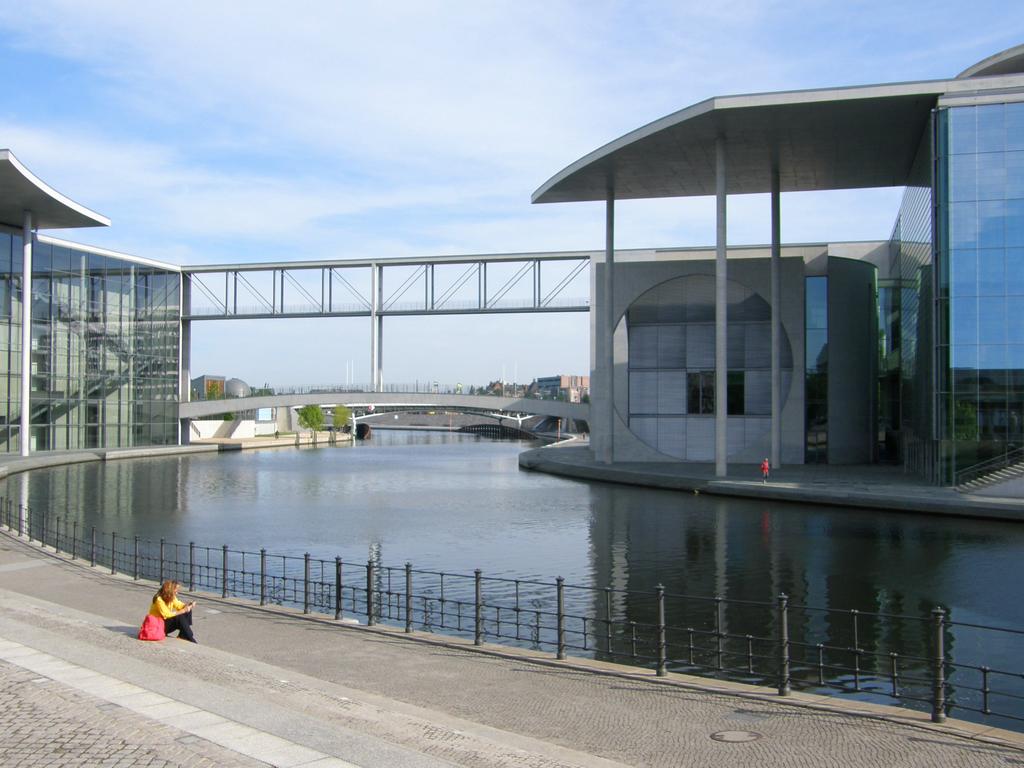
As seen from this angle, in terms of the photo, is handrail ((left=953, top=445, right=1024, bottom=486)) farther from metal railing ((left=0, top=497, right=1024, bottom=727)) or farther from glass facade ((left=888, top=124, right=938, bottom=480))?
metal railing ((left=0, top=497, right=1024, bottom=727))

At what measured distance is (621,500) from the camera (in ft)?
125

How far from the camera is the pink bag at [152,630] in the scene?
1264 centimetres

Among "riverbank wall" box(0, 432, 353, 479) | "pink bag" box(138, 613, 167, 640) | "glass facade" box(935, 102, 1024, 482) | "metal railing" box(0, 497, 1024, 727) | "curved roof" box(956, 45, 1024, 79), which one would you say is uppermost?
"curved roof" box(956, 45, 1024, 79)

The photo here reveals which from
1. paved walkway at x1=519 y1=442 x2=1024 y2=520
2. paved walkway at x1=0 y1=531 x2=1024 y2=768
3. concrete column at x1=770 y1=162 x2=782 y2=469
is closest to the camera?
paved walkway at x1=0 y1=531 x2=1024 y2=768

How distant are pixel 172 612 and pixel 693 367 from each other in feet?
131

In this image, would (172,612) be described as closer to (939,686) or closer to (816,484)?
(939,686)

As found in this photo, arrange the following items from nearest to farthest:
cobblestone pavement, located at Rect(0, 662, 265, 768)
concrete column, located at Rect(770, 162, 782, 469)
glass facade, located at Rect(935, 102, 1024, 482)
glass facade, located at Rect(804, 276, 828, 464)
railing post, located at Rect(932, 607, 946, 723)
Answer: cobblestone pavement, located at Rect(0, 662, 265, 768), railing post, located at Rect(932, 607, 946, 723), glass facade, located at Rect(935, 102, 1024, 482), concrete column, located at Rect(770, 162, 782, 469), glass facade, located at Rect(804, 276, 828, 464)

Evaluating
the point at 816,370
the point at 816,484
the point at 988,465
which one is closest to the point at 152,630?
the point at 816,484

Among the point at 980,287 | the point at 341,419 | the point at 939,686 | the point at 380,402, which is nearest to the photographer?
the point at 939,686

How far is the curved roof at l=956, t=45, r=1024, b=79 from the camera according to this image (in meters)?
41.8

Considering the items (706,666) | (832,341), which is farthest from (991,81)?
(706,666)

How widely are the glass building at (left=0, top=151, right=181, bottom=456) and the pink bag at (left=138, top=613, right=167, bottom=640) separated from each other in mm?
40033

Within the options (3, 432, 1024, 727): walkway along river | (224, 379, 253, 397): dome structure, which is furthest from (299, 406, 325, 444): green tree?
(3, 432, 1024, 727): walkway along river

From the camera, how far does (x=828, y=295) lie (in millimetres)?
49094
